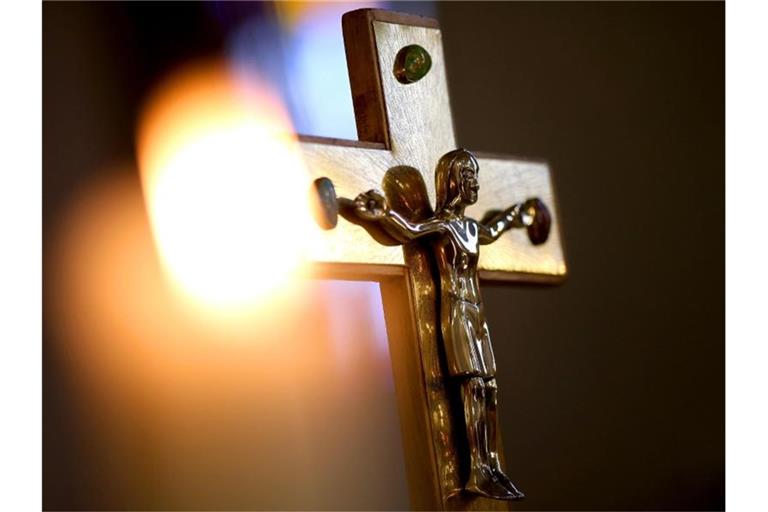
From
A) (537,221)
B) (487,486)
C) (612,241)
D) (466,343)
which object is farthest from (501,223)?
(612,241)

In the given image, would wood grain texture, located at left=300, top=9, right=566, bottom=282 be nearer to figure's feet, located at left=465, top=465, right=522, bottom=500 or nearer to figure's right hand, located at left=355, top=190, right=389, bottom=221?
figure's right hand, located at left=355, top=190, right=389, bottom=221

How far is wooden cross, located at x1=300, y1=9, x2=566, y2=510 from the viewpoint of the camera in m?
1.24

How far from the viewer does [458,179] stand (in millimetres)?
1289

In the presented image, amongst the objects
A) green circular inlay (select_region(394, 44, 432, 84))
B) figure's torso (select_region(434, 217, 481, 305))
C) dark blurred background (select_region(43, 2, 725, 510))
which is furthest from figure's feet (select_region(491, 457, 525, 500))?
dark blurred background (select_region(43, 2, 725, 510))

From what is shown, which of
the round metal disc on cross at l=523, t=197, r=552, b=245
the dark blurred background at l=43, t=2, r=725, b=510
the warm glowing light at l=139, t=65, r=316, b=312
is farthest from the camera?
the dark blurred background at l=43, t=2, r=725, b=510

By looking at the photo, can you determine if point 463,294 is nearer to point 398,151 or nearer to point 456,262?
point 456,262

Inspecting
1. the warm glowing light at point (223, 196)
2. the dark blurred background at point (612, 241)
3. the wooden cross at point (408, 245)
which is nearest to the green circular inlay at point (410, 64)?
the wooden cross at point (408, 245)

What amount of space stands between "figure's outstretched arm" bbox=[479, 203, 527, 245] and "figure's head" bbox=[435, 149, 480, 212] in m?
0.06

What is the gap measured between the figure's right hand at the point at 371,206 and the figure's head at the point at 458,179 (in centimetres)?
8

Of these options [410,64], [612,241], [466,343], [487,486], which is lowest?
[487,486]

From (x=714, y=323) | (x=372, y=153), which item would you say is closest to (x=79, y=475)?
(x=372, y=153)

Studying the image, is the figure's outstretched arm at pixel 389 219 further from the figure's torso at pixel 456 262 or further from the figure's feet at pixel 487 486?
the figure's feet at pixel 487 486

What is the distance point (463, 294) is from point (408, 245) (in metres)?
0.07

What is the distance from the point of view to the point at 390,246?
1.27 m
